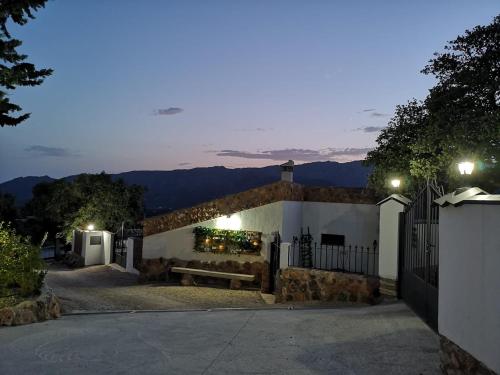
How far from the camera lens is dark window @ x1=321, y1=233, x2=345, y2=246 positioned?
15672 mm

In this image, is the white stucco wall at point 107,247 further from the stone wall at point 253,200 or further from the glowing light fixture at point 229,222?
the glowing light fixture at point 229,222

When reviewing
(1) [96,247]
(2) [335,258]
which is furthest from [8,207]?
(2) [335,258]

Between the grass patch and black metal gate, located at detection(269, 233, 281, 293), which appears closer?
the grass patch

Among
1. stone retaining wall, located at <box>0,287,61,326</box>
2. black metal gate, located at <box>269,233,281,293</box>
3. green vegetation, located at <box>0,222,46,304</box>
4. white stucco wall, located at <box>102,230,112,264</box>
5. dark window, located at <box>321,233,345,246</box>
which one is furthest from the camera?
white stucco wall, located at <box>102,230,112,264</box>

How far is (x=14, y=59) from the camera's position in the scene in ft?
38.3

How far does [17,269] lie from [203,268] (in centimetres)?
757

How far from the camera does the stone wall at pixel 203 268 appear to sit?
14.6 meters

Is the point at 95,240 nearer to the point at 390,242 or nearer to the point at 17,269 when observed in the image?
the point at 17,269

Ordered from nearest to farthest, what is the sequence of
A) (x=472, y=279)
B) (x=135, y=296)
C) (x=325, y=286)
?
(x=472, y=279) → (x=325, y=286) → (x=135, y=296)

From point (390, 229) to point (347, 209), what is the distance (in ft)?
19.5

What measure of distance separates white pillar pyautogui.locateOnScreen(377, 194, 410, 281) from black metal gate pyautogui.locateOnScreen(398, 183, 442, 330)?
20cm

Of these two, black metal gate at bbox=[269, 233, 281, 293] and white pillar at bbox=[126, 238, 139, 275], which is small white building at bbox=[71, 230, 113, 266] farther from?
black metal gate at bbox=[269, 233, 281, 293]

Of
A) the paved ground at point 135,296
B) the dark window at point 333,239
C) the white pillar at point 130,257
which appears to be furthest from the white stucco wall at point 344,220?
the white pillar at point 130,257

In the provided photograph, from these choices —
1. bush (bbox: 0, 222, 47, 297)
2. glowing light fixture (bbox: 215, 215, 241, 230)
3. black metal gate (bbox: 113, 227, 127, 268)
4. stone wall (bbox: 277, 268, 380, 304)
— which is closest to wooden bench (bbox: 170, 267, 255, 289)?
glowing light fixture (bbox: 215, 215, 241, 230)
